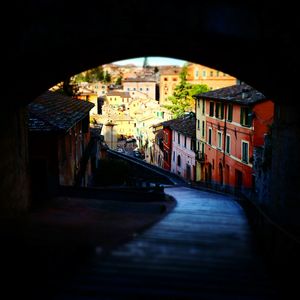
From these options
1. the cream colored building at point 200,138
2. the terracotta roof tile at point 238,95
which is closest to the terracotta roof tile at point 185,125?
the cream colored building at point 200,138

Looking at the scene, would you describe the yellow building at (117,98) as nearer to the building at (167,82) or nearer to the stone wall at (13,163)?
the building at (167,82)

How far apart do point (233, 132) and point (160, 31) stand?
83.2 feet

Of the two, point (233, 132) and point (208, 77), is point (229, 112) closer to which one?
point (233, 132)

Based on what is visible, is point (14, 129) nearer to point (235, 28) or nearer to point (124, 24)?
point (124, 24)

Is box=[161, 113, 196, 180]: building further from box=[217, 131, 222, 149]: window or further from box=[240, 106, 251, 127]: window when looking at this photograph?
box=[240, 106, 251, 127]: window

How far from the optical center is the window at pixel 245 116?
27.9 m

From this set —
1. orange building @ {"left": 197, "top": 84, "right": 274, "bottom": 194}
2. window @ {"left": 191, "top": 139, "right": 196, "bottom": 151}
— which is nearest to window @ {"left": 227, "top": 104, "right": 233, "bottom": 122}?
orange building @ {"left": 197, "top": 84, "right": 274, "bottom": 194}

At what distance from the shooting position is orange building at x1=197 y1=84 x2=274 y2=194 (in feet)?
89.1

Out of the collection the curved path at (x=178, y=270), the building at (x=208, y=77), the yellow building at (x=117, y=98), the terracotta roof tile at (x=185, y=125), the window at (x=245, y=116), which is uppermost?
the building at (x=208, y=77)

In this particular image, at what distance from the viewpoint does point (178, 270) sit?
21.7ft

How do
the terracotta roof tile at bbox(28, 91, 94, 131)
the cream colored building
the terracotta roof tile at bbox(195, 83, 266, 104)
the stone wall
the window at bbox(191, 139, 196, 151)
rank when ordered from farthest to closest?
the window at bbox(191, 139, 196, 151) → the cream colored building → the terracotta roof tile at bbox(195, 83, 266, 104) → the terracotta roof tile at bbox(28, 91, 94, 131) → the stone wall

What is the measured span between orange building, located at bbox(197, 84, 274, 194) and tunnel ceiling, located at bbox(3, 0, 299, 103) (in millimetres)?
17435

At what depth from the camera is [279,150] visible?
349 inches

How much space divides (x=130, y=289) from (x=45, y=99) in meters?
15.2
